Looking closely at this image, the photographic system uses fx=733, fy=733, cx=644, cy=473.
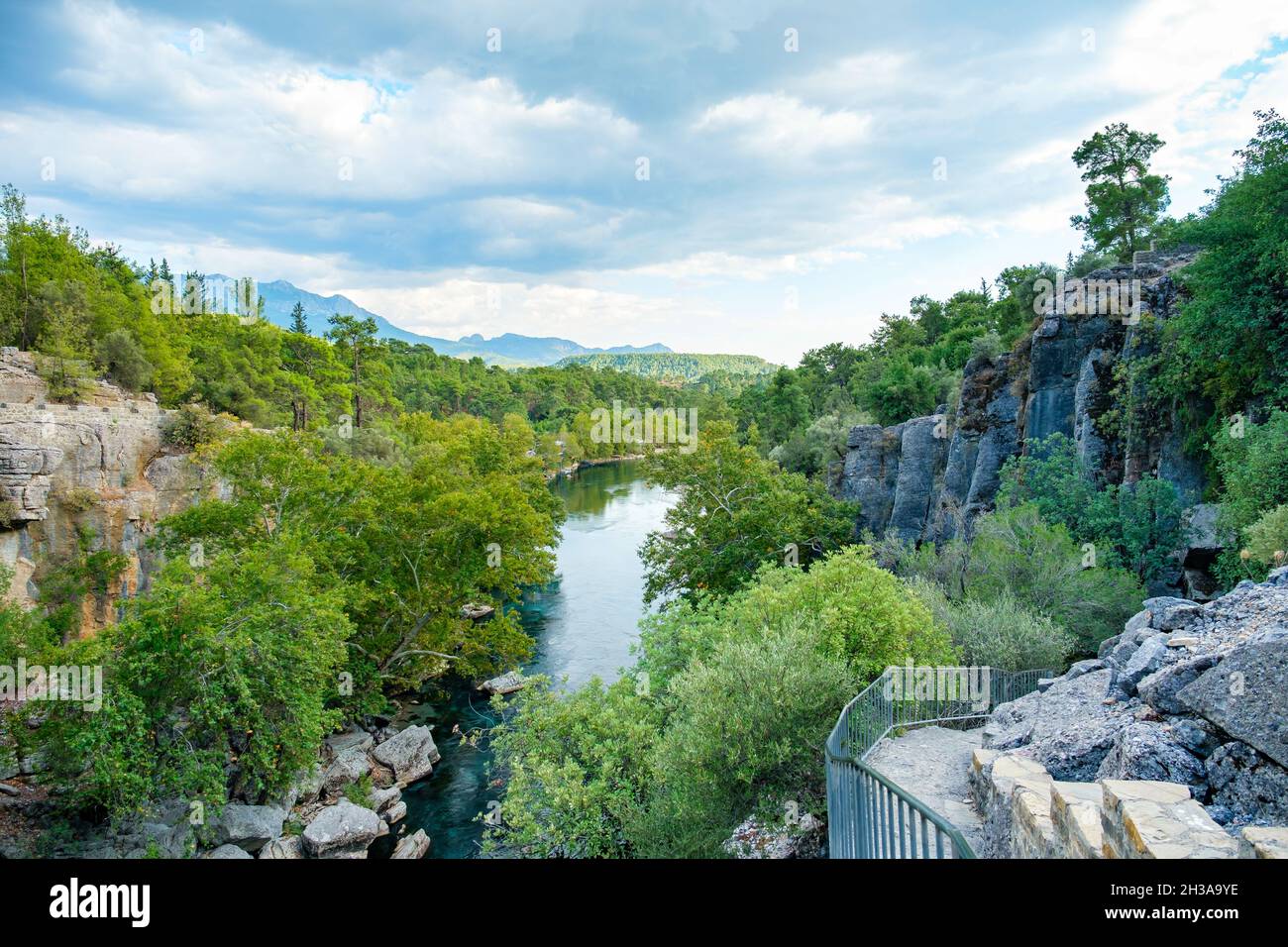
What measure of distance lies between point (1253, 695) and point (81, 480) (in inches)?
1189

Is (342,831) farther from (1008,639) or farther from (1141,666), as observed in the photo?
(1141,666)

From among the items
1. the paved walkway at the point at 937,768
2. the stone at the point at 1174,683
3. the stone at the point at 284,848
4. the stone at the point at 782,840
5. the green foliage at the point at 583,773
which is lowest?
the stone at the point at 284,848

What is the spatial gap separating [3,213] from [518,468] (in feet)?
86.9

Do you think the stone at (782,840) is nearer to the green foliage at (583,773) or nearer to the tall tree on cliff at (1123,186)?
the green foliage at (583,773)

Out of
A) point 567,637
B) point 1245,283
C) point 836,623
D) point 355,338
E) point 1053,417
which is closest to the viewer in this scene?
point 836,623

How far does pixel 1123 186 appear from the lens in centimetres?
3797

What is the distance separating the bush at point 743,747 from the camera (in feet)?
35.4

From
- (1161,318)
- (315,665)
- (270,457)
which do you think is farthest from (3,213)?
(1161,318)

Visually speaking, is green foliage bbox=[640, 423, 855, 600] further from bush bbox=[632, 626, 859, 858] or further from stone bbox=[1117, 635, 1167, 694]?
stone bbox=[1117, 635, 1167, 694]

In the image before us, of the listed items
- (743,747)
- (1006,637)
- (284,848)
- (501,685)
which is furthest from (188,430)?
(1006,637)

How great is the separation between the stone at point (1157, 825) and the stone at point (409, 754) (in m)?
18.5

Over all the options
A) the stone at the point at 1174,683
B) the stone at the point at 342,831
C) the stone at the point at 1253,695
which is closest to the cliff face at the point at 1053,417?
→ the stone at the point at 1174,683

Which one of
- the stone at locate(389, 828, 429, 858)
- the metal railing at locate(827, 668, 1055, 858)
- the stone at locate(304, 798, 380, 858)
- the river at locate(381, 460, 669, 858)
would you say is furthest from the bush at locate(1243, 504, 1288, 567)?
the stone at locate(304, 798, 380, 858)
